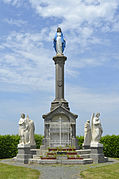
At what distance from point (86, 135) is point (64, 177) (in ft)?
29.4

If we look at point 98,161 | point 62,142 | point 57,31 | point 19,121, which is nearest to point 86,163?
point 98,161

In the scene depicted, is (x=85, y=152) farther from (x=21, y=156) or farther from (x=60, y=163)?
(x=21, y=156)

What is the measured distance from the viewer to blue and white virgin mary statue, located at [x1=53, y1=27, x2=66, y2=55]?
2001 centimetres

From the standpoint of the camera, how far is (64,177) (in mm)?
10789

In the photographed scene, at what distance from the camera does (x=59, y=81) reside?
19250 mm

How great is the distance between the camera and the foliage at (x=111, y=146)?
2183cm

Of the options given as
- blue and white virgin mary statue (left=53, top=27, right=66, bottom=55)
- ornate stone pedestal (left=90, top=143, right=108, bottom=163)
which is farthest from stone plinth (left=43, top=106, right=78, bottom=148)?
blue and white virgin mary statue (left=53, top=27, right=66, bottom=55)

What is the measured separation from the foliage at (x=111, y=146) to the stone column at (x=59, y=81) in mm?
6234

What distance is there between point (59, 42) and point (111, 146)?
1068cm

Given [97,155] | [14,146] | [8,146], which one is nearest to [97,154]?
[97,155]

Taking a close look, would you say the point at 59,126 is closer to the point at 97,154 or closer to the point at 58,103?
the point at 58,103

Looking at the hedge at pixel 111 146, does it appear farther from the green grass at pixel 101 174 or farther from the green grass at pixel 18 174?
the green grass at pixel 18 174

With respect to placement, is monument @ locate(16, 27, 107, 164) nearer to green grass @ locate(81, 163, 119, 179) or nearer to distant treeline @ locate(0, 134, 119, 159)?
green grass @ locate(81, 163, 119, 179)

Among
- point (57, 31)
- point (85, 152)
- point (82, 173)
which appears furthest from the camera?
point (57, 31)
